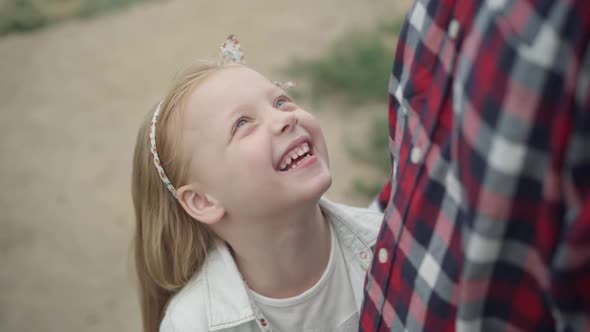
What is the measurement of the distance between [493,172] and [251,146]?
0.80 metres

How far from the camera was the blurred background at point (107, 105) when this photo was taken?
3730mm

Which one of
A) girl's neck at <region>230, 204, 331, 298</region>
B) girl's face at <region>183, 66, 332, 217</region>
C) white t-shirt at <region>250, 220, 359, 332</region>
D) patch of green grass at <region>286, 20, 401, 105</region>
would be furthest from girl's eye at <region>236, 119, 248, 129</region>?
patch of green grass at <region>286, 20, 401, 105</region>

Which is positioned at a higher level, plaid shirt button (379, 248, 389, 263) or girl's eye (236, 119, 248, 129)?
girl's eye (236, 119, 248, 129)

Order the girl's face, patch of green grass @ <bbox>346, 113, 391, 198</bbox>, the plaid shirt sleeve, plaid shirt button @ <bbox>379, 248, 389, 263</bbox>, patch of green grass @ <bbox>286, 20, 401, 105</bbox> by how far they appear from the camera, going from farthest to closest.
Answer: patch of green grass @ <bbox>286, 20, 401, 105</bbox> < patch of green grass @ <bbox>346, 113, 391, 198</bbox> < the girl's face < plaid shirt button @ <bbox>379, 248, 389, 263</bbox> < the plaid shirt sleeve

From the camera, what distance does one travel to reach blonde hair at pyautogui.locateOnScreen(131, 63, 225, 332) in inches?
71.7

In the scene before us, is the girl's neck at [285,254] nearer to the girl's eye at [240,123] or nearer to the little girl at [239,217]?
the little girl at [239,217]

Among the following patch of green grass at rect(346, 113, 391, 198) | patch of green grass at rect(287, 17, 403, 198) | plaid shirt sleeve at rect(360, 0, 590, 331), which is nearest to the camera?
plaid shirt sleeve at rect(360, 0, 590, 331)

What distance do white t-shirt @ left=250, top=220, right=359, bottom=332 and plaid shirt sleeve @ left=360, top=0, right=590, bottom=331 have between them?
1.97 feet

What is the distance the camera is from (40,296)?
Result: 11.9ft

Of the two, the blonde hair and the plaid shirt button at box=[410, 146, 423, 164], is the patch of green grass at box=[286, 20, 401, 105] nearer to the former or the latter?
the blonde hair

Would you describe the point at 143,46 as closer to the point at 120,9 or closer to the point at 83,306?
the point at 120,9

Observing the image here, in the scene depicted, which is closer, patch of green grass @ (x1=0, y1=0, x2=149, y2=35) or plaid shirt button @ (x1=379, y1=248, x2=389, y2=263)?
plaid shirt button @ (x1=379, y1=248, x2=389, y2=263)

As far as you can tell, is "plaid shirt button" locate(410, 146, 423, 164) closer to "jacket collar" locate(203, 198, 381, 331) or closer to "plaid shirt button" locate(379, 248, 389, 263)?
"plaid shirt button" locate(379, 248, 389, 263)

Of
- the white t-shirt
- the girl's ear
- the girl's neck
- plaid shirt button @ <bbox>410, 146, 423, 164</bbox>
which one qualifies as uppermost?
plaid shirt button @ <bbox>410, 146, 423, 164</bbox>
